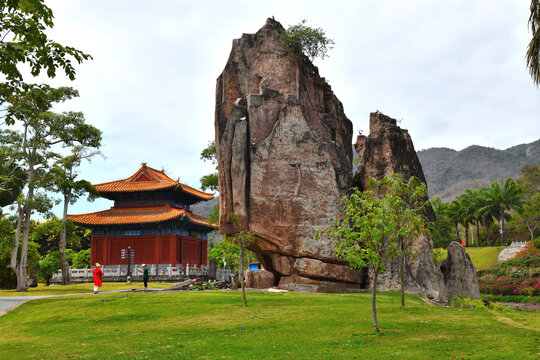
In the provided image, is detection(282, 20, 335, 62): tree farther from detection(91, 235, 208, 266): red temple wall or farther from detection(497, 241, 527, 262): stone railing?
detection(497, 241, 527, 262): stone railing

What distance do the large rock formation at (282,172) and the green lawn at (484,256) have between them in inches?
1171

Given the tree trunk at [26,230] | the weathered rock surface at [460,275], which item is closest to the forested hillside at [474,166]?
the weathered rock surface at [460,275]

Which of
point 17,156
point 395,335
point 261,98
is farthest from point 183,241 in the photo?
point 395,335

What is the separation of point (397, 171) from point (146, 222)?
2321 cm

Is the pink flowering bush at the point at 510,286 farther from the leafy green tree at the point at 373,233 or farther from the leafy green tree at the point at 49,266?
the leafy green tree at the point at 49,266

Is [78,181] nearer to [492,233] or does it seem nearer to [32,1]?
[32,1]

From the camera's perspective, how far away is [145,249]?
41750 millimetres

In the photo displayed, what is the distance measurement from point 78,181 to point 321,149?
56.0 feet

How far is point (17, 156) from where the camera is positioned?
30.1 m

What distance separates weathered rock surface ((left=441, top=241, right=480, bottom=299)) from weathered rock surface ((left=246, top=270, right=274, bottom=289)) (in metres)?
8.79

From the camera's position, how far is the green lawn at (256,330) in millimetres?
10297

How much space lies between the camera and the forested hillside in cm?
14451

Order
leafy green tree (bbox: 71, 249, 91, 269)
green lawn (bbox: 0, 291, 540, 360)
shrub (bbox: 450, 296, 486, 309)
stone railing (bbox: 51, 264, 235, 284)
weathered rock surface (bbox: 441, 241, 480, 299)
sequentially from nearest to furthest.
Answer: green lawn (bbox: 0, 291, 540, 360), shrub (bbox: 450, 296, 486, 309), weathered rock surface (bbox: 441, 241, 480, 299), stone railing (bbox: 51, 264, 235, 284), leafy green tree (bbox: 71, 249, 91, 269)

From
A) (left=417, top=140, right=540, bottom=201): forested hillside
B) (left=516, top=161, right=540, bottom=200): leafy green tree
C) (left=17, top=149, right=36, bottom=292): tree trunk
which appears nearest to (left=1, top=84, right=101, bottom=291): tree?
(left=17, top=149, right=36, bottom=292): tree trunk
